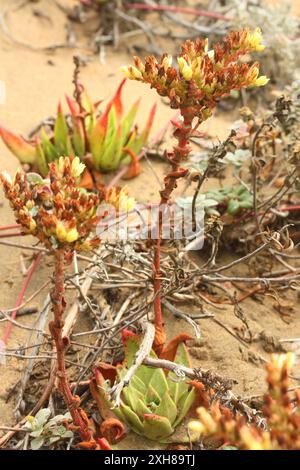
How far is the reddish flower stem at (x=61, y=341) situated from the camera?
1823 mm

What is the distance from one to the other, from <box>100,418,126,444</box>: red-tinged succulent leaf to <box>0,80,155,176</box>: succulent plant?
4.48 ft

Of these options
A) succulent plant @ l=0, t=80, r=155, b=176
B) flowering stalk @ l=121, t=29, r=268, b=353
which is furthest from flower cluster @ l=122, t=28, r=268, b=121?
succulent plant @ l=0, t=80, r=155, b=176

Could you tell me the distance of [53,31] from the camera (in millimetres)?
4395

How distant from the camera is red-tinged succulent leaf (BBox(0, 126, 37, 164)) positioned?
3.12 metres

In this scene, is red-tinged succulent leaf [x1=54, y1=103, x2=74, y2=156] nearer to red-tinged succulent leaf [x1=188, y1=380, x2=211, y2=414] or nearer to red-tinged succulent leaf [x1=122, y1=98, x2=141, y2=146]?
red-tinged succulent leaf [x1=122, y1=98, x2=141, y2=146]

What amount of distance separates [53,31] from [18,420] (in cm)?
281

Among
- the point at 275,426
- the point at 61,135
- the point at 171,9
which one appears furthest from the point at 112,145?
the point at 275,426

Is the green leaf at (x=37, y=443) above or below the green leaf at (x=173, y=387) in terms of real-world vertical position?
below

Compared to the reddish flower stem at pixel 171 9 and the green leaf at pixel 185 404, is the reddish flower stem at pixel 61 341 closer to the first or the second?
the green leaf at pixel 185 404

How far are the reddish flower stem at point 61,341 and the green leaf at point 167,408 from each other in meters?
0.21

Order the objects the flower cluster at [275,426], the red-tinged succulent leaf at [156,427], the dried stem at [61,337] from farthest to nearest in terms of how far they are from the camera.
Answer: the red-tinged succulent leaf at [156,427]
the dried stem at [61,337]
the flower cluster at [275,426]

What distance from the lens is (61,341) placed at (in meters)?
1.93

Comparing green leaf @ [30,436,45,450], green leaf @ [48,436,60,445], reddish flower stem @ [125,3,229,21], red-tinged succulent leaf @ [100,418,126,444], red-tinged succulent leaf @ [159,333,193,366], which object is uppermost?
reddish flower stem @ [125,3,229,21]

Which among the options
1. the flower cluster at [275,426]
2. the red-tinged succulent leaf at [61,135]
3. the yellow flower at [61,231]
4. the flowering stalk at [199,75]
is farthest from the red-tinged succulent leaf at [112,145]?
the flower cluster at [275,426]
